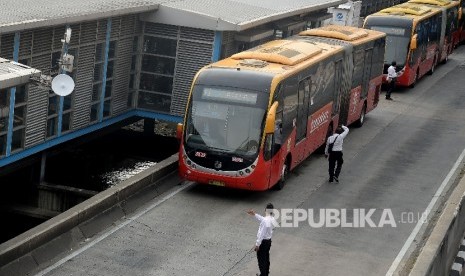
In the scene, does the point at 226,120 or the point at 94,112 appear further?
the point at 94,112

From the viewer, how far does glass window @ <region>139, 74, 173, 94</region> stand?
30312 millimetres

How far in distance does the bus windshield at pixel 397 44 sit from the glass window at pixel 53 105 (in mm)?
18539

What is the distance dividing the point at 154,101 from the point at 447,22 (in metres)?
23.7

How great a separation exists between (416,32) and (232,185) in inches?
795

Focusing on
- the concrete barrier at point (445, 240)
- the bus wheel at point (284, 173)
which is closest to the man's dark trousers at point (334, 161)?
the bus wheel at point (284, 173)

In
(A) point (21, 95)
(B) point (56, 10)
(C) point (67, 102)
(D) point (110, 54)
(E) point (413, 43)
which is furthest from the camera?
(E) point (413, 43)

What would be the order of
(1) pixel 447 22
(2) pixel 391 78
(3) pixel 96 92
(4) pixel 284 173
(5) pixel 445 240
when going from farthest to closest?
(1) pixel 447 22, (2) pixel 391 78, (3) pixel 96 92, (4) pixel 284 173, (5) pixel 445 240

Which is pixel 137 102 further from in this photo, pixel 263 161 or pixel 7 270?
pixel 7 270

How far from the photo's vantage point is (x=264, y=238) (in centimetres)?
1811

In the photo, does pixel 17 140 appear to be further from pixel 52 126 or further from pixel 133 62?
pixel 133 62

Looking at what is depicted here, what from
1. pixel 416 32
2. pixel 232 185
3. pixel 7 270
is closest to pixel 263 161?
pixel 232 185

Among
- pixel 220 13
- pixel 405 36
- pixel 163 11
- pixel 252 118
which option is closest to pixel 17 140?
pixel 252 118

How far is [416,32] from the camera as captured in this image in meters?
41.3

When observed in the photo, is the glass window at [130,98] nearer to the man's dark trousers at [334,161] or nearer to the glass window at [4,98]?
the glass window at [4,98]
